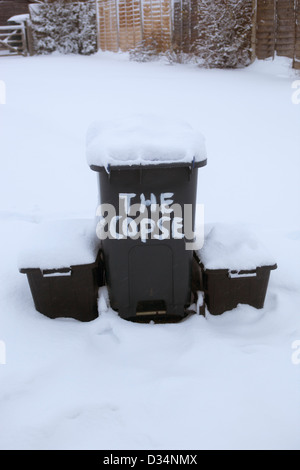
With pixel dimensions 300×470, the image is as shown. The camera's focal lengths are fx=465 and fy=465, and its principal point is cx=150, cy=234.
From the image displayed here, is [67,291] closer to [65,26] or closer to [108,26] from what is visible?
Answer: [108,26]

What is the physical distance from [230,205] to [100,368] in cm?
317

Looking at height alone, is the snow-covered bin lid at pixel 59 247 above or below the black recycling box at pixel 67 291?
above

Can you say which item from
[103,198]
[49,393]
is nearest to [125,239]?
[103,198]

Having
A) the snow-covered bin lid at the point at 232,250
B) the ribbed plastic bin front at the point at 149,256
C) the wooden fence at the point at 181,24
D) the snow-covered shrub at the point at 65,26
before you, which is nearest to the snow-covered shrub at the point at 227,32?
the wooden fence at the point at 181,24

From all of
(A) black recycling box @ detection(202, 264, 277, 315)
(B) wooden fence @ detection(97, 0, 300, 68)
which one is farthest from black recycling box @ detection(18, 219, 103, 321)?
(B) wooden fence @ detection(97, 0, 300, 68)

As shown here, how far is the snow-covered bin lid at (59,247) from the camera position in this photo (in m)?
2.96

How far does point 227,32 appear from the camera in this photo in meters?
12.1

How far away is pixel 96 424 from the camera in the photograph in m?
2.21

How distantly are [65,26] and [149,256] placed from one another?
1686cm

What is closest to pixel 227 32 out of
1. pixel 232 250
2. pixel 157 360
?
pixel 232 250

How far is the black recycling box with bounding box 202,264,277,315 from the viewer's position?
3.03 metres

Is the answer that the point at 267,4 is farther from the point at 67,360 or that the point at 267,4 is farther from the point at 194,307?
the point at 67,360

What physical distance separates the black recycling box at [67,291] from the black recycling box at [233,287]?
29.7 inches

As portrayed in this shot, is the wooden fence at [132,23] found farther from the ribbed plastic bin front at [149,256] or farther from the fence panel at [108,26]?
the ribbed plastic bin front at [149,256]
